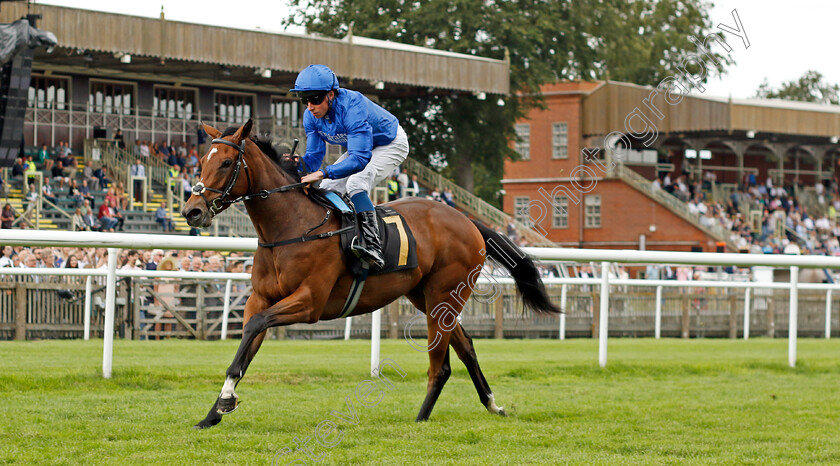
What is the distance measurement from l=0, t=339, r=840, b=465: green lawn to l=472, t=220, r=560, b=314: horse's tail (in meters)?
0.66

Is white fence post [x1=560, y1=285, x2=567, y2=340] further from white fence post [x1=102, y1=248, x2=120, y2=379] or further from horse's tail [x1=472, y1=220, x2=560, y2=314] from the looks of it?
white fence post [x1=102, y1=248, x2=120, y2=379]

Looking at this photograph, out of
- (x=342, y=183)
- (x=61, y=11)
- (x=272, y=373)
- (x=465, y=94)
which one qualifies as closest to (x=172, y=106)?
(x=61, y=11)

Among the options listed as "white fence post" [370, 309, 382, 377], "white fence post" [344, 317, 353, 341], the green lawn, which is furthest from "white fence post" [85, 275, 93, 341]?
"white fence post" [370, 309, 382, 377]

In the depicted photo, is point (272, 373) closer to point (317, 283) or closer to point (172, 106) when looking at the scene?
point (317, 283)

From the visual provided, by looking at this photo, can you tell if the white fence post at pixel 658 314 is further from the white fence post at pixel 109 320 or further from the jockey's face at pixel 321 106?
the jockey's face at pixel 321 106

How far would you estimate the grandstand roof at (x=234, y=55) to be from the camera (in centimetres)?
2219

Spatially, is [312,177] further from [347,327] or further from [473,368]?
[347,327]

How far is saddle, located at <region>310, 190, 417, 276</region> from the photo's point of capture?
5.94 m

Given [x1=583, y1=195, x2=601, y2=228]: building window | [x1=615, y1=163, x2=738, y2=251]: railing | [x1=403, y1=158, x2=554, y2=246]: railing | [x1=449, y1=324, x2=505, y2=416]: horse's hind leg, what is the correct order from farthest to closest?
[x1=583, y1=195, x2=601, y2=228]: building window → [x1=615, y1=163, x2=738, y2=251]: railing → [x1=403, y1=158, x2=554, y2=246]: railing → [x1=449, y1=324, x2=505, y2=416]: horse's hind leg

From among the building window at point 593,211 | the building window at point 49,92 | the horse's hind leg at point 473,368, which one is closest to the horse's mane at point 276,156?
the horse's hind leg at point 473,368

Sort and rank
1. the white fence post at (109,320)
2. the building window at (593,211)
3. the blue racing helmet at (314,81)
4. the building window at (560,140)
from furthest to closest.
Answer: the building window at (560,140) < the building window at (593,211) < the white fence post at (109,320) < the blue racing helmet at (314,81)

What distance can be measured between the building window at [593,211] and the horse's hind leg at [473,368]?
100 feet

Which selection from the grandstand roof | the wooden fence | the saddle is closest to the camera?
the saddle

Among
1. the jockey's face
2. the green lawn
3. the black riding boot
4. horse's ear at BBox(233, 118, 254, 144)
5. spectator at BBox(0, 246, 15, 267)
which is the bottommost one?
the green lawn
